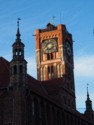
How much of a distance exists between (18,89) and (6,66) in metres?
9.59

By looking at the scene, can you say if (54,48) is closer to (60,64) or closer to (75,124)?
(60,64)

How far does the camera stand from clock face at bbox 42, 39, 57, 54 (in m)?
108

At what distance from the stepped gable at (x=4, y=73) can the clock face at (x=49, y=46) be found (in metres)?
36.4

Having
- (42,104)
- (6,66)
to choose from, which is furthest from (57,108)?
(6,66)

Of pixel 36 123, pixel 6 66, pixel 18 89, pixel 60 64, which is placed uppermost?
pixel 60 64

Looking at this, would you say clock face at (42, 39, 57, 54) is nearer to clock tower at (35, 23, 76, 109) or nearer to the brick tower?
clock tower at (35, 23, 76, 109)

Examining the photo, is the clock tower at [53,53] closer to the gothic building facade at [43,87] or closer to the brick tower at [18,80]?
the gothic building facade at [43,87]

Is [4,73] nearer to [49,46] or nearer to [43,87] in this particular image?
[43,87]

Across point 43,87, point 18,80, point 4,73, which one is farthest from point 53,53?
point 18,80

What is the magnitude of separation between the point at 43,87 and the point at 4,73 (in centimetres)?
1757

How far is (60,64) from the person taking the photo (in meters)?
106

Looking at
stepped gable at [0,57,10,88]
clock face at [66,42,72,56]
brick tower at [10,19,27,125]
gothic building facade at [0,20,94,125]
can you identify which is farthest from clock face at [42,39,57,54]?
brick tower at [10,19,27,125]

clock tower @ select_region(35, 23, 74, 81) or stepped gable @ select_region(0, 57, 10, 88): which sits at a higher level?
clock tower @ select_region(35, 23, 74, 81)

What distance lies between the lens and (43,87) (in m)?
84.3
